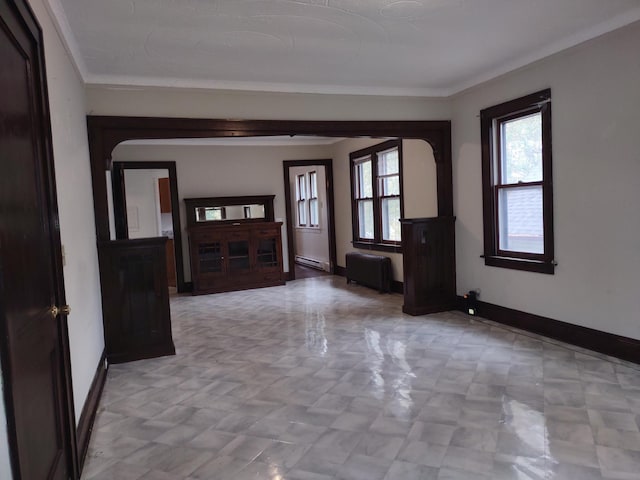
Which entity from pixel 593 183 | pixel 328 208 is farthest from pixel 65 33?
pixel 328 208

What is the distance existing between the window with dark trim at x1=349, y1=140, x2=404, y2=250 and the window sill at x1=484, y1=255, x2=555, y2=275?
178 cm

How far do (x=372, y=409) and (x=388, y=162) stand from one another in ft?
14.6

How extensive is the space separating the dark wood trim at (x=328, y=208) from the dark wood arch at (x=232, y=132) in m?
3.20

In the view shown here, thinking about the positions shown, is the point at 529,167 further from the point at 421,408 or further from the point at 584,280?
the point at 421,408

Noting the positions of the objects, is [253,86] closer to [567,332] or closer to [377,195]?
[377,195]

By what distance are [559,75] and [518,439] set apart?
10.2ft

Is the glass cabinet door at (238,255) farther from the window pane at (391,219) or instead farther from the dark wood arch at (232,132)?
the dark wood arch at (232,132)

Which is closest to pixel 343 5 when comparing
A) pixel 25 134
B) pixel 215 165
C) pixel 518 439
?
pixel 25 134

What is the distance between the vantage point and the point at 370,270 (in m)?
6.90

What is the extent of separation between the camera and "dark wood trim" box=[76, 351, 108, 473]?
98.0 inches

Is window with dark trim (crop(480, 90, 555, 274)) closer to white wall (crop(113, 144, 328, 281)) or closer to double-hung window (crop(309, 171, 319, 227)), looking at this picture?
white wall (crop(113, 144, 328, 281))

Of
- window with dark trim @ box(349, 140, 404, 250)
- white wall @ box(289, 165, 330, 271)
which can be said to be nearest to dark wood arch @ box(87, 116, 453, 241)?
window with dark trim @ box(349, 140, 404, 250)

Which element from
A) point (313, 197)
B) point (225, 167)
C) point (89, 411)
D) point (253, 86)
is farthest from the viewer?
point (313, 197)

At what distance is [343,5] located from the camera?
114 inches
